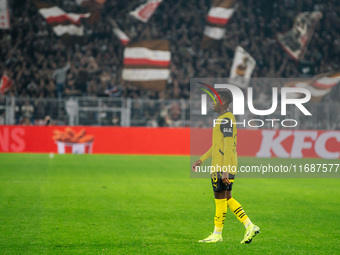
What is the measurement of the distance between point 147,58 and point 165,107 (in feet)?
18.3

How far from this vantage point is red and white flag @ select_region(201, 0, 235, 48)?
30094 mm

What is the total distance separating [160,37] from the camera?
102 feet

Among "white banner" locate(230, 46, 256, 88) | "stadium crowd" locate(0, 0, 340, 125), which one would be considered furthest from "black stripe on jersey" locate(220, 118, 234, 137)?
"white banner" locate(230, 46, 256, 88)

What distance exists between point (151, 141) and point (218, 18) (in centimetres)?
900

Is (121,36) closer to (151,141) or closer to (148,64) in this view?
(148,64)

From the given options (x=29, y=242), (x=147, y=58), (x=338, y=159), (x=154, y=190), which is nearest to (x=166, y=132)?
(x=147, y=58)

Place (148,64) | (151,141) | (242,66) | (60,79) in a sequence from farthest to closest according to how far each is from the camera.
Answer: (148,64)
(242,66)
(60,79)
(151,141)

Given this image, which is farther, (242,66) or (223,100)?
(242,66)

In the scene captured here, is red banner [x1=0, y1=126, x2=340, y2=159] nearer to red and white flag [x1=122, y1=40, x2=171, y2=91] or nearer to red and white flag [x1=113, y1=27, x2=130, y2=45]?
red and white flag [x1=122, y1=40, x2=171, y2=91]

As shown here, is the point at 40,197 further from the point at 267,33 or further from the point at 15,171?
the point at 267,33

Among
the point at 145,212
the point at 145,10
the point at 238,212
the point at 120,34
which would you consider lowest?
the point at 145,212

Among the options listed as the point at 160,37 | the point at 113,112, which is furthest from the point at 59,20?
the point at 113,112

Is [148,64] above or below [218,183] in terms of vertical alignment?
below

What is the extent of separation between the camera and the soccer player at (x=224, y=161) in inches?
275
